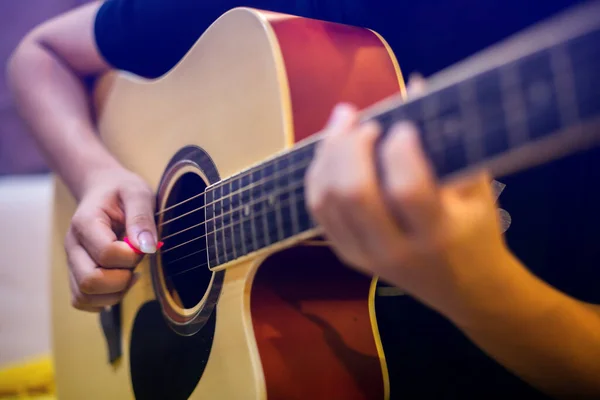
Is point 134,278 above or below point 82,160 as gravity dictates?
below

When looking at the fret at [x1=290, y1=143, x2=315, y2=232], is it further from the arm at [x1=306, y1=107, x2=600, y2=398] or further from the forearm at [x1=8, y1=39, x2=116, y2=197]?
the forearm at [x1=8, y1=39, x2=116, y2=197]

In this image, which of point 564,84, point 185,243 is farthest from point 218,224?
point 564,84

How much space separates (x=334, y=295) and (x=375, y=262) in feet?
0.69

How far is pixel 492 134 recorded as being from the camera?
0.35 meters

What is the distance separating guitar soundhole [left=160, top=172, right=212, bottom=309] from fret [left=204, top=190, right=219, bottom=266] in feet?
0.06

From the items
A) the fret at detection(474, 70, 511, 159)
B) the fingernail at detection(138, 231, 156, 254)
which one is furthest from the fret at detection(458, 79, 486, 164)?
the fingernail at detection(138, 231, 156, 254)

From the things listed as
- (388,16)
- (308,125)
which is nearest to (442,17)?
(388,16)

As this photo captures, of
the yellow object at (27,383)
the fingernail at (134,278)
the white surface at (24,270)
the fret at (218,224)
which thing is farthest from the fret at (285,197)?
the white surface at (24,270)

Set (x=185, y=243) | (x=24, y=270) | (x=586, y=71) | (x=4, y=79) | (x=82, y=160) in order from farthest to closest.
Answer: (x=4, y=79) → (x=24, y=270) → (x=82, y=160) → (x=185, y=243) → (x=586, y=71)

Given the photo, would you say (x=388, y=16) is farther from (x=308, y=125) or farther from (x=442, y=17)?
(x=308, y=125)

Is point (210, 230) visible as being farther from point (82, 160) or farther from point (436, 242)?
point (82, 160)

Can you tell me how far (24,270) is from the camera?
1.47 metres

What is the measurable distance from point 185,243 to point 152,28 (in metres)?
0.46

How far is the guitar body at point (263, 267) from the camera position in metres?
0.57
